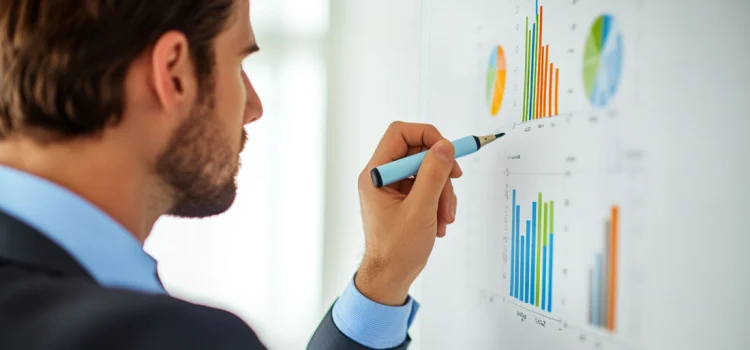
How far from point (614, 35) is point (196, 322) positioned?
16.9 inches

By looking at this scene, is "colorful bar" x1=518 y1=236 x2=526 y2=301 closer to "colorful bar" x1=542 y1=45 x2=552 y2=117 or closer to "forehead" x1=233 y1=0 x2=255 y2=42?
"colorful bar" x1=542 y1=45 x2=552 y2=117

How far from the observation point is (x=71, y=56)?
1.59 feet

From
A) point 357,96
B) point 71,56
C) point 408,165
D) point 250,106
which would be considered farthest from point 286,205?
point 71,56

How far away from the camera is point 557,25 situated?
1.80ft

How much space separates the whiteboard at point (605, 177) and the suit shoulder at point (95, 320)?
34 cm

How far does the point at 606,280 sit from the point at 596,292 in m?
0.02

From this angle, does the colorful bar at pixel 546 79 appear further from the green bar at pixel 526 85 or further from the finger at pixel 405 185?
the finger at pixel 405 185

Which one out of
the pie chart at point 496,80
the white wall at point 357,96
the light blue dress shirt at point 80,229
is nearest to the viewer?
the light blue dress shirt at point 80,229

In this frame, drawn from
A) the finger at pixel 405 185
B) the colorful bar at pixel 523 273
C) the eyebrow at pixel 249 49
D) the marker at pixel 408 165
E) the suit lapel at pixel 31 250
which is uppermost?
the eyebrow at pixel 249 49

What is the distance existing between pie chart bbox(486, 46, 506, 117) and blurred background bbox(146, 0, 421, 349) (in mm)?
464

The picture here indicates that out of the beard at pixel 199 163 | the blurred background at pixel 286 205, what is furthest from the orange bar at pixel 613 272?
the blurred background at pixel 286 205

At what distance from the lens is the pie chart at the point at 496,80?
0.66 meters

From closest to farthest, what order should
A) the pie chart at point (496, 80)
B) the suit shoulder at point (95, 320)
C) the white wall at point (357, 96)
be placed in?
the suit shoulder at point (95, 320) < the pie chart at point (496, 80) < the white wall at point (357, 96)

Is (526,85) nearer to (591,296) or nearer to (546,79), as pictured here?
(546,79)
